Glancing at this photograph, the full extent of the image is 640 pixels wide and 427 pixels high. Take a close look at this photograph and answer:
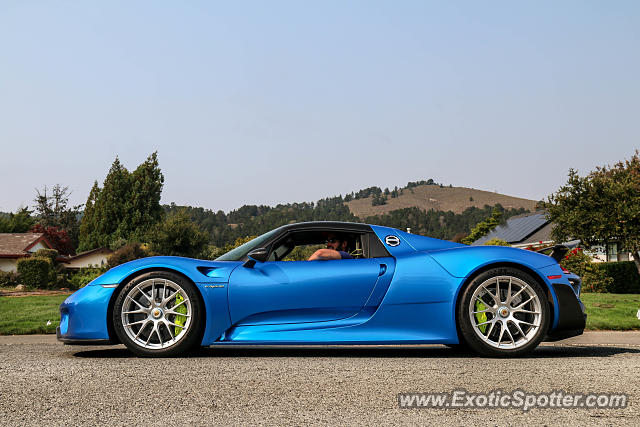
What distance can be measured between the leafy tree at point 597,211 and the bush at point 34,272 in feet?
81.7

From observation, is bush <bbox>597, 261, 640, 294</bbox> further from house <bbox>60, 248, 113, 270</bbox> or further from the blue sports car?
house <bbox>60, 248, 113, 270</bbox>

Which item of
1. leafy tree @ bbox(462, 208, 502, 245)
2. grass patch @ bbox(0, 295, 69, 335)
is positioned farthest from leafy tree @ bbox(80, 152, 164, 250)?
grass patch @ bbox(0, 295, 69, 335)

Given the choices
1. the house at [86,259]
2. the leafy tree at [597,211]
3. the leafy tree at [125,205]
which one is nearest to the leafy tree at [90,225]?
the leafy tree at [125,205]

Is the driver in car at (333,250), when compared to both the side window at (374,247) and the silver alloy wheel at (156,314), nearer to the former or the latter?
the side window at (374,247)

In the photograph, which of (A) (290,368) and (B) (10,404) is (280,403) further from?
(B) (10,404)

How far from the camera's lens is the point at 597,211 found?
3030 cm

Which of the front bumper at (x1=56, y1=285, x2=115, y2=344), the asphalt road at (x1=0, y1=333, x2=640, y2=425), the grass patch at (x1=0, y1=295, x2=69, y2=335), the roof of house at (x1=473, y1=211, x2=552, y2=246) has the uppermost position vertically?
the roof of house at (x1=473, y1=211, x2=552, y2=246)

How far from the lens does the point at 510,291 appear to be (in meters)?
5.62

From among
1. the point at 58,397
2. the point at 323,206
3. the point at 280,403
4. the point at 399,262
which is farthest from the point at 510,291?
the point at 323,206

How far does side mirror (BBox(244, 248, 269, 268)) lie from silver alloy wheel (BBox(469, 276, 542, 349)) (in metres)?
1.85

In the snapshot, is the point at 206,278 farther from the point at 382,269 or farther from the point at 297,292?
the point at 382,269

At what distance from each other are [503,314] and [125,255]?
33.3m

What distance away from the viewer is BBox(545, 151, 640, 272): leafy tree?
29375 mm

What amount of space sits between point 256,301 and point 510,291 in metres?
2.23
